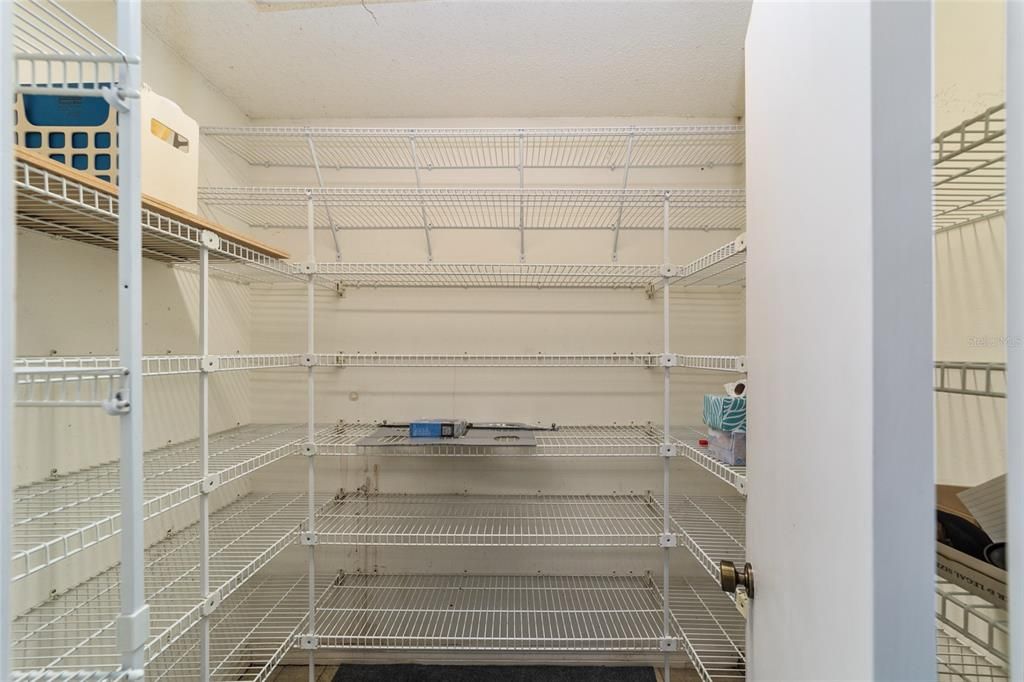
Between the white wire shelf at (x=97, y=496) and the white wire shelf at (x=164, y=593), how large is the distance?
0.41 feet

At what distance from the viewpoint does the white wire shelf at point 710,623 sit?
54.6 inches

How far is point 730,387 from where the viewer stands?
3.76 feet

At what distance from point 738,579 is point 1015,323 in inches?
20.5

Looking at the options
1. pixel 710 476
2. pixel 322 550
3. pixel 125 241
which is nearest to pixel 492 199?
pixel 125 241

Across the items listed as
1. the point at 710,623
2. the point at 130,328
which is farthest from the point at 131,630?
the point at 710,623

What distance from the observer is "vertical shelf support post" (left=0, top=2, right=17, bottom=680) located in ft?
1.40

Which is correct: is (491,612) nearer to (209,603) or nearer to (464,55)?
(209,603)

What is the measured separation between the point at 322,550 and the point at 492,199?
61.6 inches

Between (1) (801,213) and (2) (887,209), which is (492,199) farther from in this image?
(2) (887,209)

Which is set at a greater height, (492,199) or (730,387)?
(492,199)

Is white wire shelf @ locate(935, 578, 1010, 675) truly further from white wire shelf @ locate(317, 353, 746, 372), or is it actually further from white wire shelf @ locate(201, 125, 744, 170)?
white wire shelf @ locate(201, 125, 744, 170)

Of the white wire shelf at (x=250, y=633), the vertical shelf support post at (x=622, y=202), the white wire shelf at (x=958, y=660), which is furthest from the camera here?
the vertical shelf support post at (x=622, y=202)

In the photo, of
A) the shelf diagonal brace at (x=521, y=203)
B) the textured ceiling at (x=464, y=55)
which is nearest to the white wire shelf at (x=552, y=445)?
the shelf diagonal brace at (x=521, y=203)

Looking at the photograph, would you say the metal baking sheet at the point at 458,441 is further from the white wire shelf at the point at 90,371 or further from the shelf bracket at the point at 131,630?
the shelf bracket at the point at 131,630
